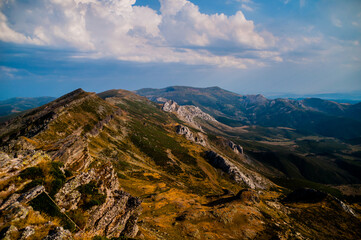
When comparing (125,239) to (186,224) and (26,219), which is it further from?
→ (186,224)

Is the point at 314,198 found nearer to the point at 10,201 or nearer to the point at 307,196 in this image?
the point at 307,196

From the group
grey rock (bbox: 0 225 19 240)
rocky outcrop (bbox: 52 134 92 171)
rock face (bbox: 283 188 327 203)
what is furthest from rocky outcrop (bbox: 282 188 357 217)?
grey rock (bbox: 0 225 19 240)

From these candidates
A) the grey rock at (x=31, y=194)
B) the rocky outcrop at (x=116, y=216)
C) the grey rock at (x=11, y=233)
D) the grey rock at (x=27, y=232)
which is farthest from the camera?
the rocky outcrop at (x=116, y=216)

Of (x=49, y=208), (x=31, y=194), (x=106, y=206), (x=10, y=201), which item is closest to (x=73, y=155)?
(x=106, y=206)

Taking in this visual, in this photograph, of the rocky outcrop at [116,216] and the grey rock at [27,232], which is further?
the rocky outcrop at [116,216]

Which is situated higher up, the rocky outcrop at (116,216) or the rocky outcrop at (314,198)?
the rocky outcrop at (116,216)

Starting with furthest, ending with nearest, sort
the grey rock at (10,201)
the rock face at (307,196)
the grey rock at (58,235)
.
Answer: the rock face at (307,196)
the grey rock at (10,201)
the grey rock at (58,235)

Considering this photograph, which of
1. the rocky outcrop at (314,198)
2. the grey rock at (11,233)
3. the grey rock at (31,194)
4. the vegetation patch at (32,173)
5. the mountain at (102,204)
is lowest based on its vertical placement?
the rocky outcrop at (314,198)

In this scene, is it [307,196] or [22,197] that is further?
[307,196]

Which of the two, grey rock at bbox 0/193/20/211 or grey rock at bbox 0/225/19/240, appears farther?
grey rock at bbox 0/193/20/211

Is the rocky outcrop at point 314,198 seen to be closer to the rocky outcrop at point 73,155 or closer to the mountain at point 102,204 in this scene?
the mountain at point 102,204

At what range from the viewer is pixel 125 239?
29.2 m

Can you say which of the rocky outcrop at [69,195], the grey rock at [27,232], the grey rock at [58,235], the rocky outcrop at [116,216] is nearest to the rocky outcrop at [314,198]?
the rocky outcrop at [116,216]

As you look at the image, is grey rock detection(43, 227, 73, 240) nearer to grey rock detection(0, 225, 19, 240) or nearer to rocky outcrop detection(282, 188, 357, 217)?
grey rock detection(0, 225, 19, 240)
